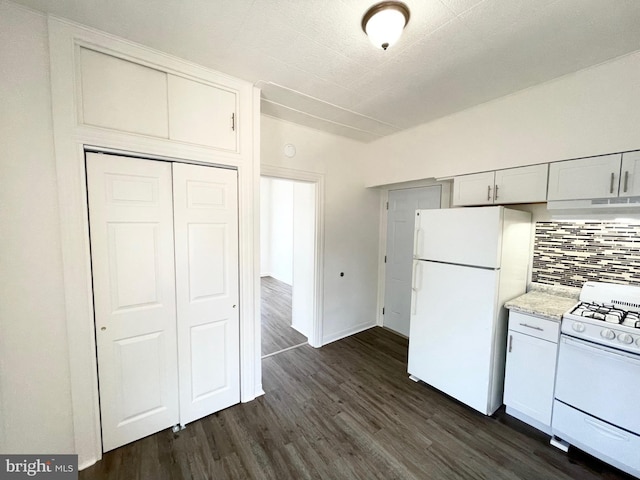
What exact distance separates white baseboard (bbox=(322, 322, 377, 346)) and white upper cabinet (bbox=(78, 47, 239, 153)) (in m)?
2.57

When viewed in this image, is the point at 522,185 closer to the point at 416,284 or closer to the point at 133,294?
the point at 416,284

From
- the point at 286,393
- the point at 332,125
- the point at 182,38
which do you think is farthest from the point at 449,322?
the point at 182,38

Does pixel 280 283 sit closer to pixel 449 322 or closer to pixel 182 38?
pixel 449 322

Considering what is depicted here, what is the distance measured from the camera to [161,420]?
1858 mm

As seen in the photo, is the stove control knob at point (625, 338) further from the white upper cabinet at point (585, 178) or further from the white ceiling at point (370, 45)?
the white ceiling at point (370, 45)

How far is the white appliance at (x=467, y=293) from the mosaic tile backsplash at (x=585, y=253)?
0.46 feet

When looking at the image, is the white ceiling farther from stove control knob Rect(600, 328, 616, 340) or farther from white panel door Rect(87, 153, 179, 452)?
stove control knob Rect(600, 328, 616, 340)

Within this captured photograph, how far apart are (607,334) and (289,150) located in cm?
299

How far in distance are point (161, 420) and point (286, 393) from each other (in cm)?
101

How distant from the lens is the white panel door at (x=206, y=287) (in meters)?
1.88

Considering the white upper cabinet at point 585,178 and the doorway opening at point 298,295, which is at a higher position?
the white upper cabinet at point 585,178

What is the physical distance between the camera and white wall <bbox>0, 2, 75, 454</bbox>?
1350 millimetres

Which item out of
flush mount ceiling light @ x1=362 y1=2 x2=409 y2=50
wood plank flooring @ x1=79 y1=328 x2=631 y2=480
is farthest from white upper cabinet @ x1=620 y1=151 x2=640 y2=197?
wood plank flooring @ x1=79 y1=328 x2=631 y2=480

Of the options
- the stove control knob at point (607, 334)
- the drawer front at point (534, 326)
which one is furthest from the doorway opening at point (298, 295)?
the stove control knob at point (607, 334)
